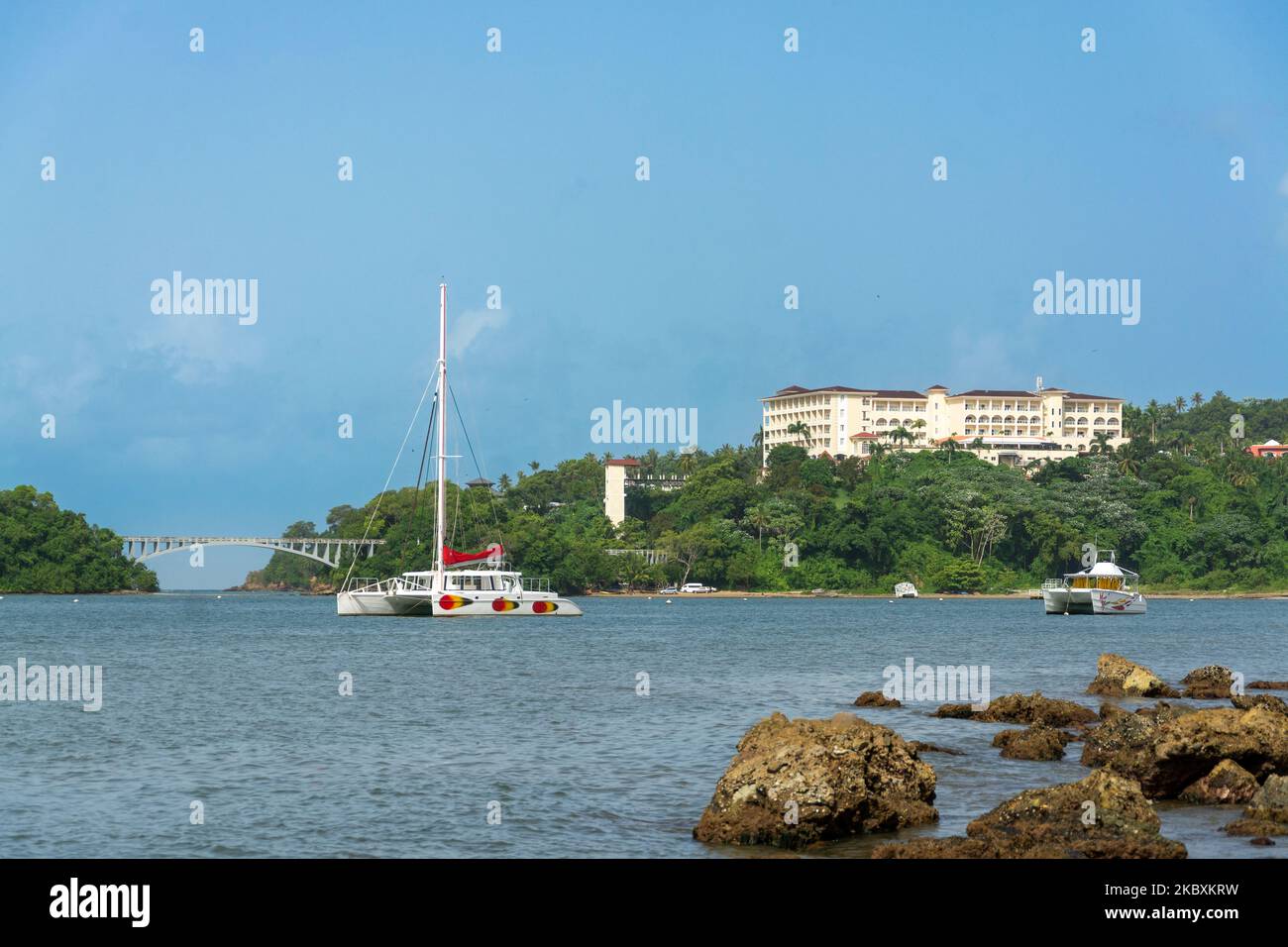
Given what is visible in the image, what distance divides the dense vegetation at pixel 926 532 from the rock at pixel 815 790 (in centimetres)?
13019

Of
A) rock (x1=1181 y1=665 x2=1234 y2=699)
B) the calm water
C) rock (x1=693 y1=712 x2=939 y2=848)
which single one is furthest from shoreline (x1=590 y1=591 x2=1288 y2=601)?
rock (x1=693 y1=712 x2=939 y2=848)

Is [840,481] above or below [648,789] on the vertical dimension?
above

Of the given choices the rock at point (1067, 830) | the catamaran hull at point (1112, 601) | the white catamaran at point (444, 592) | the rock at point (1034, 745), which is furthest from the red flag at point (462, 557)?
the rock at point (1067, 830)

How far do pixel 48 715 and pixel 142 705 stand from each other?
130 inches

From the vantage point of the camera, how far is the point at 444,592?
293 feet

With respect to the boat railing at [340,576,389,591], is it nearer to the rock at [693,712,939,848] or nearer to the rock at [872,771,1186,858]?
the rock at [693,712,939,848]

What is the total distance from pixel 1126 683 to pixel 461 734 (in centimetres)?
1925

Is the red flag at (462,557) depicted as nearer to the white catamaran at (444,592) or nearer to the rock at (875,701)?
the white catamaran at (444,592)

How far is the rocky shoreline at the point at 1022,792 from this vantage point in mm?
17172

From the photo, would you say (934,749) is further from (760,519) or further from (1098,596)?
(760,519)

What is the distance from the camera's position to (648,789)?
23.7 m
